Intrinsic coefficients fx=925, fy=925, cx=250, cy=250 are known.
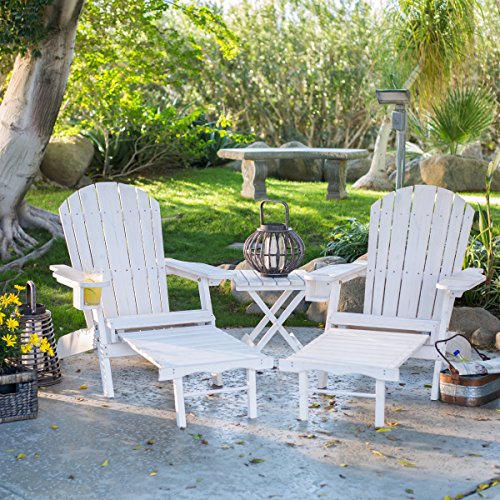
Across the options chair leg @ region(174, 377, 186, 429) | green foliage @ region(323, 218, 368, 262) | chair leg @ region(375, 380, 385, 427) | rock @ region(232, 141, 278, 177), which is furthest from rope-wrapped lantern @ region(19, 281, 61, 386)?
rock @ region(232, 141, 278, 177)

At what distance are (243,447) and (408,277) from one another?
1.51m

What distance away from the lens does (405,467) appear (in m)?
3.45

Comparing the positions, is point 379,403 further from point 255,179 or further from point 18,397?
point 255,179

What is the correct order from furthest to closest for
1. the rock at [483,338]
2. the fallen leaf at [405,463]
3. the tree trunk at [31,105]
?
the tree trunk at [31,105]
the rock at [483,338]
the fallen leaf at [405,463]

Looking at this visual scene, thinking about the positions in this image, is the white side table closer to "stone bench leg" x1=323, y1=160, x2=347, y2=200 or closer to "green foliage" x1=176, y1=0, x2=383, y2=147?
"stone bench leg" x1=323, y1=160, x2=347, y2=200

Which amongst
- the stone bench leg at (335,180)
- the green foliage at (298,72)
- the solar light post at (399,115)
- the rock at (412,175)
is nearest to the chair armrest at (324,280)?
the solar light post at (399,115)

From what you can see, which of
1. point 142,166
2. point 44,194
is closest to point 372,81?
point 142,166

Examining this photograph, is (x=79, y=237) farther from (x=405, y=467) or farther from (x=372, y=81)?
(x=372, y=81)

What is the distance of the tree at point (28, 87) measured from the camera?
6.58m

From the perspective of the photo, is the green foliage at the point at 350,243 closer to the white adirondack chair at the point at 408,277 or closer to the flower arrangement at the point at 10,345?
the white adirondack chair at the point at 408,277

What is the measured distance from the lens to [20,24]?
6.55 meters

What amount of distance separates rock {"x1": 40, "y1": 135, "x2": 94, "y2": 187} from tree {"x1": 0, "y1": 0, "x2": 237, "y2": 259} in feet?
10.8

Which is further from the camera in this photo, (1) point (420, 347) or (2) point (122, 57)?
(2) point (122, 57)

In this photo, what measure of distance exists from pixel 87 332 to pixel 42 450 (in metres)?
0.98
